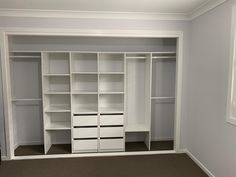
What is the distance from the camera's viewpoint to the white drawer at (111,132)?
3.36 m

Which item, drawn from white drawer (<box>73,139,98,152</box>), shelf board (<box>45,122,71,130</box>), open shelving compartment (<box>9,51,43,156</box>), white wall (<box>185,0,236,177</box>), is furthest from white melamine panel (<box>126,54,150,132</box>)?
open shelving compartment (<box>9,51,43,156</box>)

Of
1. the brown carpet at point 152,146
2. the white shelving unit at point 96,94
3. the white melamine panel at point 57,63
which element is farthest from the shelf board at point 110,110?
the white melamine panel at point 57,63

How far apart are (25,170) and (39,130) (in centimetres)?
100

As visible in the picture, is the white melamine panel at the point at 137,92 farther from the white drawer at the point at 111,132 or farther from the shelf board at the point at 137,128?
the white drawer at the point at 111,132

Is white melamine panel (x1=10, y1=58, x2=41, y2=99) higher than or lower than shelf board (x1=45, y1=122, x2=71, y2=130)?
higher

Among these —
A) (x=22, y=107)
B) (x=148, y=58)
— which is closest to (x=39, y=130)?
(x=22, y=107)

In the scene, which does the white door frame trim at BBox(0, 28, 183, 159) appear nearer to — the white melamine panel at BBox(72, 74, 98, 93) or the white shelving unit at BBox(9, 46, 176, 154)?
the white shelving unit at BBox(9, 46, 176, 154)

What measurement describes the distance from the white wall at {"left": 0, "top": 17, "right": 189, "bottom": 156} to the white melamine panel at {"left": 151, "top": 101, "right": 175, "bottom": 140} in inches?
46.0

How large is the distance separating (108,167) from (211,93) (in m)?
1.91

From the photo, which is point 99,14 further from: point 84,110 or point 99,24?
point 84,110

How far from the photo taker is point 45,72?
3316 millimetres

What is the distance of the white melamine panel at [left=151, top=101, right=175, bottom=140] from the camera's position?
3.94 meters

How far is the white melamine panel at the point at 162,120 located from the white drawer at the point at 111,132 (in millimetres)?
895

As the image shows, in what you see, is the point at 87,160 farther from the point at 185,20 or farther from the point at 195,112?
the point at 185,20
